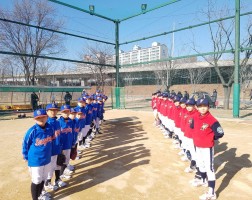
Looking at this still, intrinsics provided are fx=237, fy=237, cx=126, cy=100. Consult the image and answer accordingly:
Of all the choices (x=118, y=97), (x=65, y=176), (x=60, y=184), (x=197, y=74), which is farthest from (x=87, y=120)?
(x=197, y=74)

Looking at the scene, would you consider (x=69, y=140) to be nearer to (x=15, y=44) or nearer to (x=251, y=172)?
(x=251, y=172)

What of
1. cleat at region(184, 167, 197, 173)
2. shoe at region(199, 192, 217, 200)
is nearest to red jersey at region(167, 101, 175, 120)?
cleat at region(184, 167, 197, 173)

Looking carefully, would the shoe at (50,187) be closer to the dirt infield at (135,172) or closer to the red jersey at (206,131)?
the dirt infield at (135,172)

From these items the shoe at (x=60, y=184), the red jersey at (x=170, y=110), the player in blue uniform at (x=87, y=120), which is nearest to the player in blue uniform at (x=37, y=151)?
the shoe at (x=60, y=184)

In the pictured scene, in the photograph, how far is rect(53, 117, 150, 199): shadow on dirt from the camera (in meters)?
4.84

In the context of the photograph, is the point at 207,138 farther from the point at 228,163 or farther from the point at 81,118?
the point at 81,118

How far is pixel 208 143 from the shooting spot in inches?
165

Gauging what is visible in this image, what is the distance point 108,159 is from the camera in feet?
20.7

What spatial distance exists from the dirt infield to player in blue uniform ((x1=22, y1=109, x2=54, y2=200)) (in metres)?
0.63

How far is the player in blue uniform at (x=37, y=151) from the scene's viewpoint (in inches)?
148

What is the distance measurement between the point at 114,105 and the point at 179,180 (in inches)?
570

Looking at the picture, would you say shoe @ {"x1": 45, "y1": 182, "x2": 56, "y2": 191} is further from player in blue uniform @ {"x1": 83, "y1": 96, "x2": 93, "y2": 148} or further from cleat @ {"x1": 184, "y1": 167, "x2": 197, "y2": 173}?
player in blue uniform @ {"x1": 83, "y1": 96, "x2": 93, "y2": 148}

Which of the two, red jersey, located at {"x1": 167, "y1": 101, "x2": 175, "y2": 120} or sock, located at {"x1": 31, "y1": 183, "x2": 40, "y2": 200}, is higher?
red jersey, located at {"x1": 167, "y1": 101, "x2": 175, "y2": 120}

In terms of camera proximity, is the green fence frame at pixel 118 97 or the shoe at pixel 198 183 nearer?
the shoe at pixel 198 183
